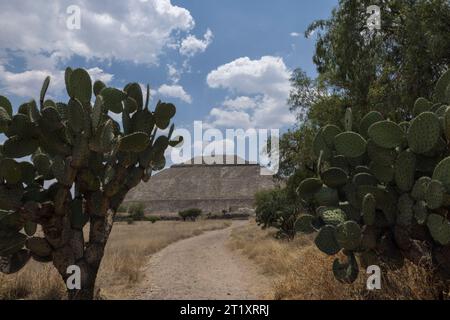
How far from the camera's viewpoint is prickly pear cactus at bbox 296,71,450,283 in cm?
514

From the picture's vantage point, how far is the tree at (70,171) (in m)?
5.92

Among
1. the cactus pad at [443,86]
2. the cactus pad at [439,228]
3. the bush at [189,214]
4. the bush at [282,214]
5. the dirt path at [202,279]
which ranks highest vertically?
the cactus pad at [443,86]

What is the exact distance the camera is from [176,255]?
18031 millimetres

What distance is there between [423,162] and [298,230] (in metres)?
2.13

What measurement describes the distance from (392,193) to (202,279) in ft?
22.4

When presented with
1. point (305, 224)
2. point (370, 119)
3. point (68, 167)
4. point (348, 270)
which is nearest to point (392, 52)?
point (370, 119)

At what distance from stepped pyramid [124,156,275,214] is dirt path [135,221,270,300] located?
75.1 meters

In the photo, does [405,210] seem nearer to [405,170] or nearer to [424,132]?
[405,170]

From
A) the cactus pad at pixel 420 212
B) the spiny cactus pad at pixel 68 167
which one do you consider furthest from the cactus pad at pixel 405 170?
the spiny cactus pad at pixel 68 167

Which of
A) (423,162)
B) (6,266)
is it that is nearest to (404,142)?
(423,162)

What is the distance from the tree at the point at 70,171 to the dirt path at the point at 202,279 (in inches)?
117

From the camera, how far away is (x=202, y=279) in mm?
11422

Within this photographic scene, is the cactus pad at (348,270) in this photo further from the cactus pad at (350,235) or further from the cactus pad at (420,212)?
the cactus pad at (420,212)

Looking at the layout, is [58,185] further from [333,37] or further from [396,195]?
[333,37]
